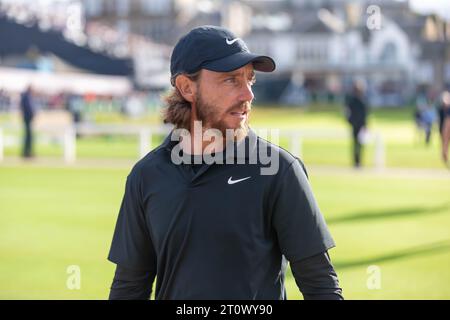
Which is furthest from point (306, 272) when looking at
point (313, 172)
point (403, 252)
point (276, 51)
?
point (276, 51)

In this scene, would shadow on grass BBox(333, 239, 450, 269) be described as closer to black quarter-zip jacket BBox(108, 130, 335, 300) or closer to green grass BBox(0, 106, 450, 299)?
green grass BBox(0, 106, 450, 299)

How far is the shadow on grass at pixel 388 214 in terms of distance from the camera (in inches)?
455

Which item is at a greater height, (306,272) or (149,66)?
(149,66)

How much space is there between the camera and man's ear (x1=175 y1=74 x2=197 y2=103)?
3115mm

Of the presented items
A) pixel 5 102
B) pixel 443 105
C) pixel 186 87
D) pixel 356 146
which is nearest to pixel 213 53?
pixel 186 87

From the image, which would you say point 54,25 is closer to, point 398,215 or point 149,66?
point 149,66

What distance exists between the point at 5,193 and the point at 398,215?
712 cm

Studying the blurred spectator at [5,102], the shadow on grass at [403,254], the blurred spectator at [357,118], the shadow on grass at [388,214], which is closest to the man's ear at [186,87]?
the shadow on grass at [403,254]

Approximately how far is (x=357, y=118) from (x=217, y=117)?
16516mm

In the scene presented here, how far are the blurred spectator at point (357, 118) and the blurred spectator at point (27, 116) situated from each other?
7.94 metres

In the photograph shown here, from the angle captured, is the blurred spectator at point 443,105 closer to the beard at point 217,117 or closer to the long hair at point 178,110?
the long hair at point 178,110

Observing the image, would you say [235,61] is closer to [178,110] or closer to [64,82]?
[178,110]

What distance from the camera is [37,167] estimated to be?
19.8 m

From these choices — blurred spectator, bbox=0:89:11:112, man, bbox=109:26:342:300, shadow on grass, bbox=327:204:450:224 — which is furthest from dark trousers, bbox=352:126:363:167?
blurred spectator, bbox=0:89:11:112
